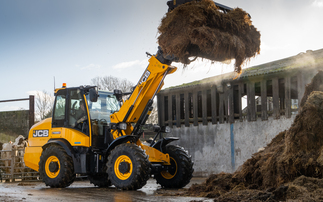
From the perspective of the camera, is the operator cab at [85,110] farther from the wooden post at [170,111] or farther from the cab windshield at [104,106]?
the wooden post at [170,111]

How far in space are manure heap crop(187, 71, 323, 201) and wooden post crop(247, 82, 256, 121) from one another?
1026 cm

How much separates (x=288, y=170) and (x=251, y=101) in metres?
11.5

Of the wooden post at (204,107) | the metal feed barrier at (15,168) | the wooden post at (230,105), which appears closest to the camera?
the metal feed barrier at (15,168)

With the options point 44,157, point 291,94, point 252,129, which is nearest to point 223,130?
point 252,129

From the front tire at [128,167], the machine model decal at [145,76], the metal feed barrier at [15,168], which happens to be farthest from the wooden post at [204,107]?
the front tire at [128,167]

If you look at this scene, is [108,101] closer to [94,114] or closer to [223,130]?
[94,114]

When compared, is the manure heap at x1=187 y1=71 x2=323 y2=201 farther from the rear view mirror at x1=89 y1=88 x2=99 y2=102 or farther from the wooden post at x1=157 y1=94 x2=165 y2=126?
the wooden post at x1=157 y1=94 x2=165 y2=126

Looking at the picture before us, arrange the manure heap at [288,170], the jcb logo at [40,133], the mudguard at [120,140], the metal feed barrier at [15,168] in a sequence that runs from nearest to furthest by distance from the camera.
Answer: the manure heap at [288,170]
the mudguard at [120,140]
the jcb logo at [40,133]
the metal feed barrier at [15,168]

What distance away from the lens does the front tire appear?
893 cm

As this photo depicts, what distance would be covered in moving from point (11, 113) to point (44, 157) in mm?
12894

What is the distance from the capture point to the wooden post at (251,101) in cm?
1877

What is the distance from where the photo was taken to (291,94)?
727 inches

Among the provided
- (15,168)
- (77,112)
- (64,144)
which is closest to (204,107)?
(15,168)

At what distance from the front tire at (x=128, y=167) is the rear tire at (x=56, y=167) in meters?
1.58
